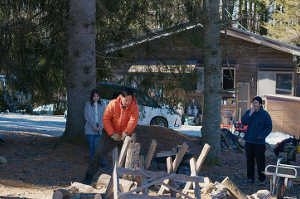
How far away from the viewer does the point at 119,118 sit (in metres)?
8.16

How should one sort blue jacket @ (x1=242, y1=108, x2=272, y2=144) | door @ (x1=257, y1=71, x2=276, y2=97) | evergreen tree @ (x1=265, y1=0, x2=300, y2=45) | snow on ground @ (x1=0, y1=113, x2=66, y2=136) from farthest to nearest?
evergreen tree @ (x1=265, y1=0, x2=300, y2=45)
door @ (x1=257, y1=71, x2=276, y2=97)
snow on ground @ (x1=0, y1=113, x2=66, y2=136)
blue jacket @ (x1=242, y1=108, x2=272, y2=144)

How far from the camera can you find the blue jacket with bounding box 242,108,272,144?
981 cm

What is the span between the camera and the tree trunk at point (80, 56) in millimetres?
11492

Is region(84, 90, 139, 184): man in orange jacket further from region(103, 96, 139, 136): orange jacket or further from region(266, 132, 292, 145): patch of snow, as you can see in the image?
region(266, 132, 292, 145): patch of snow

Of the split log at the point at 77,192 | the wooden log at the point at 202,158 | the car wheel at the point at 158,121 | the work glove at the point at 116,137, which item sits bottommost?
the split log at the point at 77,192

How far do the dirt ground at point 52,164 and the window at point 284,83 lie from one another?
1178 cm

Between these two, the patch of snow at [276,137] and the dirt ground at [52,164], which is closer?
the dirt ground at [52,164]

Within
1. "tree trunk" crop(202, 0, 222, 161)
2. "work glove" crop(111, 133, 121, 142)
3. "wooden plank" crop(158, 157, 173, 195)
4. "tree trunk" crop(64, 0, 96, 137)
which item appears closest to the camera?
"wooden plank" crop(158, 157, 173, 195)

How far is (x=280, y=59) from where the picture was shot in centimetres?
2467

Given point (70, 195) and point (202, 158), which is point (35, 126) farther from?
point (202, 158)

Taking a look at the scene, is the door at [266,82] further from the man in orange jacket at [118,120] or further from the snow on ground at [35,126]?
the man in orange jacket at [118,120]

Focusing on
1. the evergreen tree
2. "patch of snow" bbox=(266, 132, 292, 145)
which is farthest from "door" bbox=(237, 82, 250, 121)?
the evergreen tree

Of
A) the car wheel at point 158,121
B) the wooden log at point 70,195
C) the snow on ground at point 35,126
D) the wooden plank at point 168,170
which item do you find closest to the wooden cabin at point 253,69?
the car wheel at point 158,121

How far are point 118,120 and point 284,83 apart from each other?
18.5 meters
